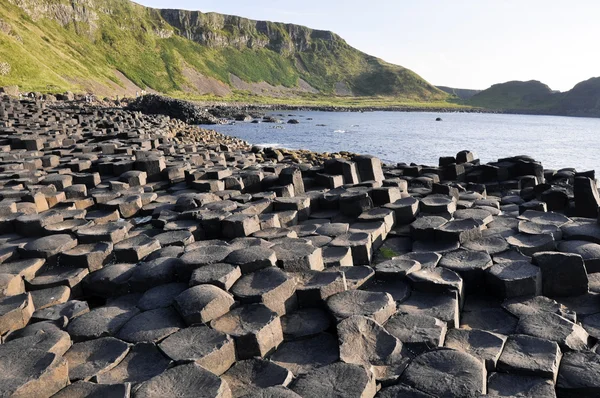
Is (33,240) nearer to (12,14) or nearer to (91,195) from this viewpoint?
(91,195)

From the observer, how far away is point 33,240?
5.68m

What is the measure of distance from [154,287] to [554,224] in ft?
16.3

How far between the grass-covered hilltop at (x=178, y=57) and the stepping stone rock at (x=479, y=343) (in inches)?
2187

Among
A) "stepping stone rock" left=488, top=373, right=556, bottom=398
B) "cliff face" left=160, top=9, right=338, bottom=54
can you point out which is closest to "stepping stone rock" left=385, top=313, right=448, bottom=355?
"stepping stone rock" left=488, top=373, right=556, bottom=398

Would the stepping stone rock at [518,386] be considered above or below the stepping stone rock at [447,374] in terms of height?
below

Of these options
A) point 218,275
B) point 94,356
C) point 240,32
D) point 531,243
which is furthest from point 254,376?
A: point 240,32

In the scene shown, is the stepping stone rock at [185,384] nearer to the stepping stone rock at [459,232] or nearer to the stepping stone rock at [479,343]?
the stepping stone rock at [479,343]

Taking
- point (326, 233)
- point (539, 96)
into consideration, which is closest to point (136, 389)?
point (326, 233)

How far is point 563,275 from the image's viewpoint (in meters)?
4.58

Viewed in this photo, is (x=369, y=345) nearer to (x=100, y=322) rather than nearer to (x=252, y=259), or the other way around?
(x=252, y=259)

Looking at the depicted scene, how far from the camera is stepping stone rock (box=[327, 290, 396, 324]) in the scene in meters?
3.92

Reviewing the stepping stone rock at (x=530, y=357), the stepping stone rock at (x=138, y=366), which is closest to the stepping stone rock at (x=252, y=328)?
the stepping stone rock at (x=138, y=366)

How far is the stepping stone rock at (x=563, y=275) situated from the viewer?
457cm

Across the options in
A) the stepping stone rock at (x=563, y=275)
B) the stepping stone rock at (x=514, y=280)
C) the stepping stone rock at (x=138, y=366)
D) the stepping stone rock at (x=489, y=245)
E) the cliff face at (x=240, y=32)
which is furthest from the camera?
the cliff face at (x=240, y=32)
